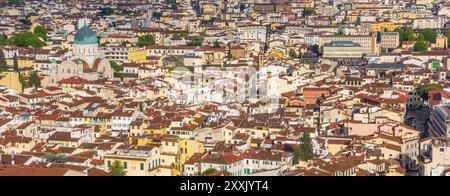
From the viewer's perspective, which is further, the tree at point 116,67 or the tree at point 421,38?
the tree at point 421,38

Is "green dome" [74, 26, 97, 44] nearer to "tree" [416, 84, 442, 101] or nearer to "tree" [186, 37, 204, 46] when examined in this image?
"tree" [186, 37, 204, 46]

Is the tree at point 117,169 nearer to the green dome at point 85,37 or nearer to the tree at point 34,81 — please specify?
the tree at point 34,81

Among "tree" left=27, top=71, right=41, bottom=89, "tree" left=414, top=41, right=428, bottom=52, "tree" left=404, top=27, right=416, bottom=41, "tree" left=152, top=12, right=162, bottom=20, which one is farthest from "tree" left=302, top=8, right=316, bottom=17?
"tree" left=27, top=71, right=41, bottom=89

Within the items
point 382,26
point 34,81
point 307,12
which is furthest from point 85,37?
point 307,12

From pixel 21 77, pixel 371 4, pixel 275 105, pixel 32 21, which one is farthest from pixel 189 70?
pixel 371 4

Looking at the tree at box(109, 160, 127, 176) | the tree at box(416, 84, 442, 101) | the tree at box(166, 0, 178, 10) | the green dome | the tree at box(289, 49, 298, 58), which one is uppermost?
the green dome

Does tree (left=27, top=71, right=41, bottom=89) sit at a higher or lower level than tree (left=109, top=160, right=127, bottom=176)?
lower

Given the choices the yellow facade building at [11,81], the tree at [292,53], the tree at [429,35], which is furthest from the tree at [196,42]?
the yellow facade building at [11,81]
